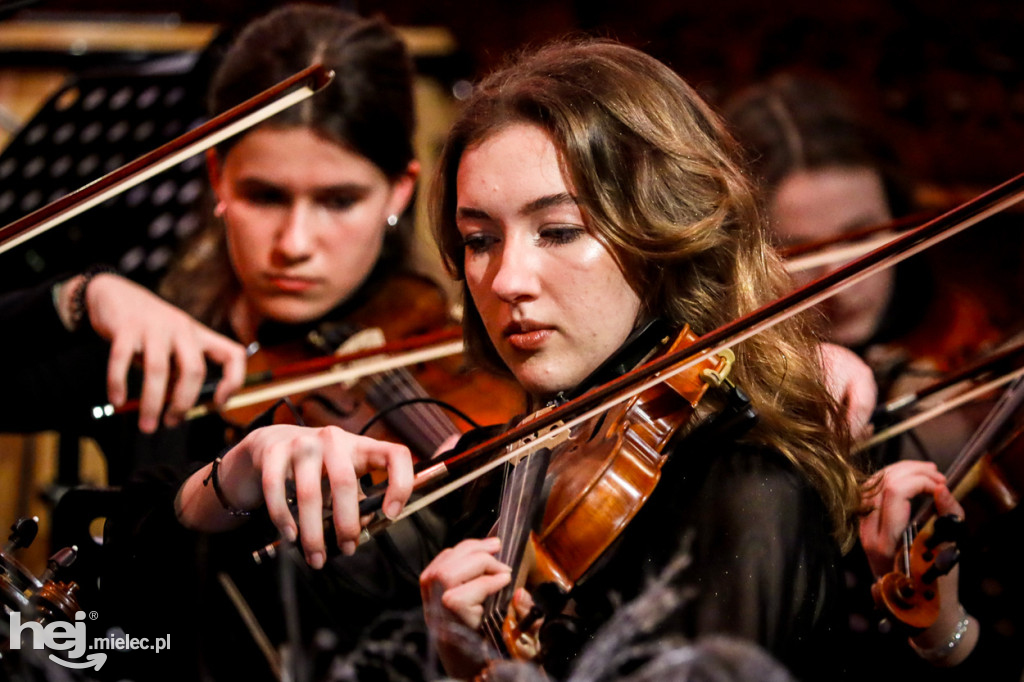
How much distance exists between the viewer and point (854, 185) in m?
1.89

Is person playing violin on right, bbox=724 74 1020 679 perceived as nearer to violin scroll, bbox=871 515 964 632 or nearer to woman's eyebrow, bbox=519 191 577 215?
violin scroll, bbox=871 515 964 632

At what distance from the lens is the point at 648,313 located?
89 centimetres

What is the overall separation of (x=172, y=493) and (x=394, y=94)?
27.6 inches

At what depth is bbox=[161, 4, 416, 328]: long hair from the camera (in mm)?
1316

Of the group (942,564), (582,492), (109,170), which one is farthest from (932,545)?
(109,170)

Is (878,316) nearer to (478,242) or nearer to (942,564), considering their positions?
(942,564)

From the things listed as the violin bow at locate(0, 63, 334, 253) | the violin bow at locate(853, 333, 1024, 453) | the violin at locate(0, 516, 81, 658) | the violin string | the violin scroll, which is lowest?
the violin scroll

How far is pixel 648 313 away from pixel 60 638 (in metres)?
0.52

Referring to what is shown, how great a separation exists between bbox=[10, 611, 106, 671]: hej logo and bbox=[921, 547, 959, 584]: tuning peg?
0.67m

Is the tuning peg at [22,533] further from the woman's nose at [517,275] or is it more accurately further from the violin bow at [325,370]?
the woman's nose at [517,275]

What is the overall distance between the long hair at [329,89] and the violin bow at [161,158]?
307mm

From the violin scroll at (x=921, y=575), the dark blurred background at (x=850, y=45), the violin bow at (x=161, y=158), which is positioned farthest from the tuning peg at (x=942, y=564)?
the dark blurred background at (x=850, y=45)

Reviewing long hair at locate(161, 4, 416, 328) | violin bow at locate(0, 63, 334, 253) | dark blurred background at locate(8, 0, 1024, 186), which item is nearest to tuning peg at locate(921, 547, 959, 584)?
violin bow at locate(0, 63, 334, 253)

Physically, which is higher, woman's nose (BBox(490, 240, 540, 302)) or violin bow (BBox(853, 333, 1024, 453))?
woman's nose (BBox(490, 240, 540, 302))
